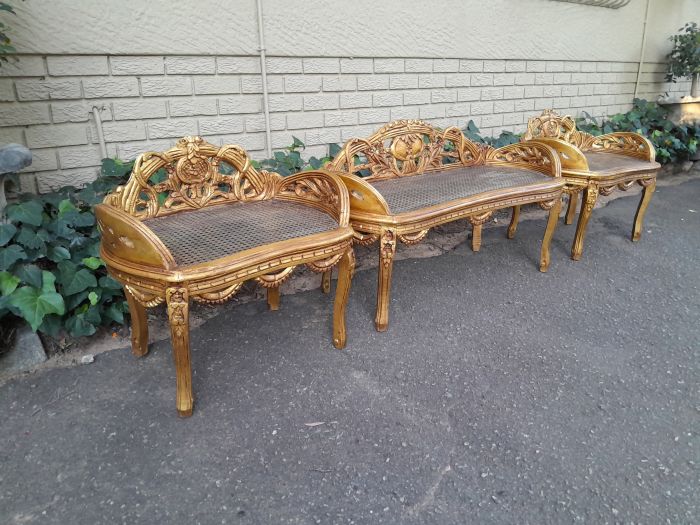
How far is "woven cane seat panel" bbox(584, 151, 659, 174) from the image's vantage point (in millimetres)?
3613

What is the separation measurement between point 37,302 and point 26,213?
Result: 0.46 meters

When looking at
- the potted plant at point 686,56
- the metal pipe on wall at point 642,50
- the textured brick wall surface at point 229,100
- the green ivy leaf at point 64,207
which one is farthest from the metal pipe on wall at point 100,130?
the potted plant at point 686,56

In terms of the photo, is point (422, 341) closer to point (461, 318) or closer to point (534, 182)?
point (461, 318)

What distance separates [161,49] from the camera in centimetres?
303

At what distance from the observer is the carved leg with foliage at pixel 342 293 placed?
233cm

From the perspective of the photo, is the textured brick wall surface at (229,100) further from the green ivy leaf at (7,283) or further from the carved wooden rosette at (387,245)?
the carved wooden rosette at (387,245)

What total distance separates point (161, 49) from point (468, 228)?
2.81m

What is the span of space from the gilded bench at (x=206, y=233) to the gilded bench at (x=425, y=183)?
0.26 metres

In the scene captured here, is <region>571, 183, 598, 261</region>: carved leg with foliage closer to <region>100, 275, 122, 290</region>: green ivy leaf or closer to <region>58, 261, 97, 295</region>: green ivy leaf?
<region>100, 275, 122, 290</region>: green ivy leaf

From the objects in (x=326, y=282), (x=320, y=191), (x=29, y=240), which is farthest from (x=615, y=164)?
(x=29, y=240)

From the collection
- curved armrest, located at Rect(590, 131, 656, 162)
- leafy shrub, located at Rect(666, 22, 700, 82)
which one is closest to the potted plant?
leafy shrub, located at Rect(666, 22, 700, 82)

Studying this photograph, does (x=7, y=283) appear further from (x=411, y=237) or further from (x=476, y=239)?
(x=476, y=239)

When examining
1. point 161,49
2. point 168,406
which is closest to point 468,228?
point 161,49

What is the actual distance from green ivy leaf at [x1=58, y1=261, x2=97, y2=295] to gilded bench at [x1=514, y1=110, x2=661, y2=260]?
317cm
